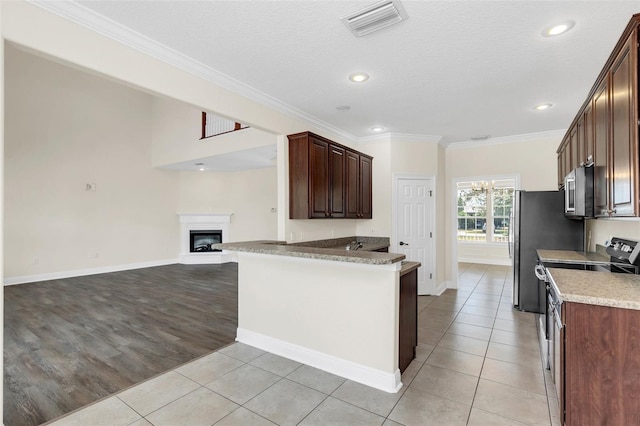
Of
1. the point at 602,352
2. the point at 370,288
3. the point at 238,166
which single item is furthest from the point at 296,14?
the point at 238,166

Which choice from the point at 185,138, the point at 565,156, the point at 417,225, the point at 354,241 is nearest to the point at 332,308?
the point at 354,241

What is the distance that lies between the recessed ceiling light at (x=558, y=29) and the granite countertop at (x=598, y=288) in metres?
1.75

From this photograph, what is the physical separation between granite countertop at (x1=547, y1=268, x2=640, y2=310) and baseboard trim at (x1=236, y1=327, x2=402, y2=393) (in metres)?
1.36

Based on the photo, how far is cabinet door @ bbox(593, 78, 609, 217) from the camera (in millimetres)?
2191

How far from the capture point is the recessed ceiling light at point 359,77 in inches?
117

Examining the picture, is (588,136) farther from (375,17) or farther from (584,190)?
(375,17)

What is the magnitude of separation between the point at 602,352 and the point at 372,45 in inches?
97.7

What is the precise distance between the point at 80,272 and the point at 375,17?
7.71 metres

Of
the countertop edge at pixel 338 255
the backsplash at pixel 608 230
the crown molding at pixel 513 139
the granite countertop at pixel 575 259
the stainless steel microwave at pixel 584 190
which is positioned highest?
the crown molding at pixel 513 139

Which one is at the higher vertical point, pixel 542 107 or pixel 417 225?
pixel 542 107

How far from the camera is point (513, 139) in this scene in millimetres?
5281

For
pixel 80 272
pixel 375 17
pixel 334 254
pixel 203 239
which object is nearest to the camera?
pixel 375 17

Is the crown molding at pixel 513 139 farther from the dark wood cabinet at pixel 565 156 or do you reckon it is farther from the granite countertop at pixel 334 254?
the granite countertop at pixel 334 254

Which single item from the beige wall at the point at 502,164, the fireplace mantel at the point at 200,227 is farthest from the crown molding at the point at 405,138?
the fireplace mantel at the point at 200,227
